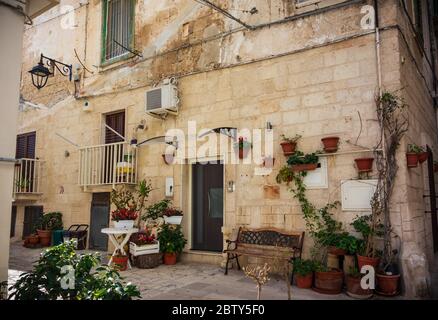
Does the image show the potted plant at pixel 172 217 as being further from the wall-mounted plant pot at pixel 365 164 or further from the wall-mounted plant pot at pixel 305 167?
the wall-mounted plant pot at pixel 365 164

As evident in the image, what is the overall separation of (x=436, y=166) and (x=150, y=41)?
7.26 m

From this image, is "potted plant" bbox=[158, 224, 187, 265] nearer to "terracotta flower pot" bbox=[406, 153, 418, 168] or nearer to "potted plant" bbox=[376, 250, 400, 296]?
"potted plant" bbox=[376, 250, 400, 296]

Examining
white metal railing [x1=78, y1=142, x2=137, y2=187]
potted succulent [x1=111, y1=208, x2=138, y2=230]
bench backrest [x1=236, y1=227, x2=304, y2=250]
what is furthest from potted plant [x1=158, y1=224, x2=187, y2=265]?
white metal railing [x1=78, y1=142, x2=137, y2=187]

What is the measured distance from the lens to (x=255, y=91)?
271 inches

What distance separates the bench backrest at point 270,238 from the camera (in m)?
6.00

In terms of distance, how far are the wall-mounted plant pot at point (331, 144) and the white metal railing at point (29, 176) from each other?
27.2ft

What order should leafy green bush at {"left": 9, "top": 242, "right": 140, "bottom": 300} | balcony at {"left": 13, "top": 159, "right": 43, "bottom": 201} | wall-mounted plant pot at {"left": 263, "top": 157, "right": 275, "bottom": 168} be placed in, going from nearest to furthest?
leafy green bush at {"left": 9, "top": 242, "right": 140, "bottom": 300} < wall-mounted plant pot at {"left": 263, "top": 157, "right": 275, "bottom": 168} < balcony at {"left": 13, "top": 159, "right": 43, "bottom": 201}

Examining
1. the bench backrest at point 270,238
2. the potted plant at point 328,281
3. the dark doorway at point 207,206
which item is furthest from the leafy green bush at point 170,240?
the potted plant at point 328,281

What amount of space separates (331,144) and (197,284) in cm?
308

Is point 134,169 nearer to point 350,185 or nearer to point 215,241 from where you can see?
point 215,241

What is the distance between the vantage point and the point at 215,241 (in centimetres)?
743

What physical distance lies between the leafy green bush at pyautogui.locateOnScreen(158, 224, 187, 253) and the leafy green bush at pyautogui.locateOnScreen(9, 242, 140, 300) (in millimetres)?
3775

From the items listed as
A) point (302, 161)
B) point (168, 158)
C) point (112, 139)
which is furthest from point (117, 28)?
point (302, 161)

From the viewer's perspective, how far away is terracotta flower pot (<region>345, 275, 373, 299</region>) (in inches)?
192
